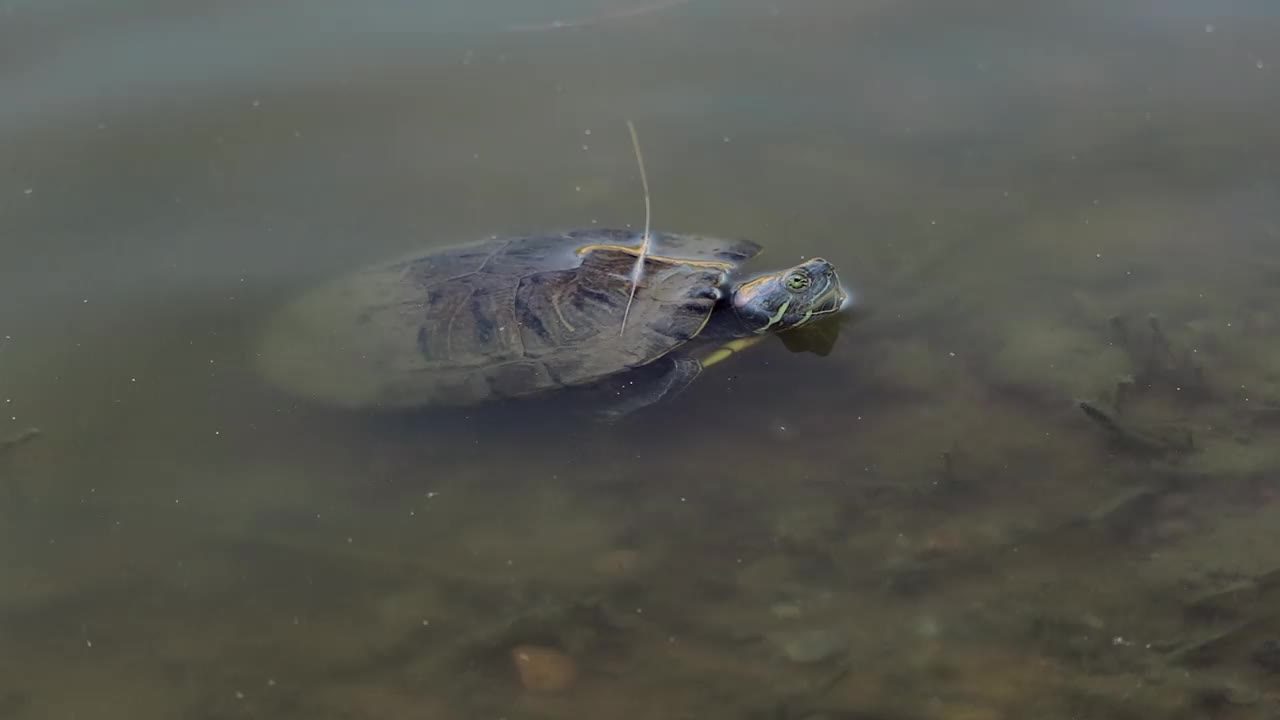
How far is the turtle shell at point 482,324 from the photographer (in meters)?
4.22

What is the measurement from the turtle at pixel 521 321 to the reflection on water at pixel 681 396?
193mm

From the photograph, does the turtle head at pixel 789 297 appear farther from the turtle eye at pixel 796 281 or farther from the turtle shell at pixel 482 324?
the turtle shell at pixel 482 324

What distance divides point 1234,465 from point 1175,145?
2541 millimetres

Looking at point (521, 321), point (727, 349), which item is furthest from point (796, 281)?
point (521, 321)

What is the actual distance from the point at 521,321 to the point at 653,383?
2.31 feet

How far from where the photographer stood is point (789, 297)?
4.57 m

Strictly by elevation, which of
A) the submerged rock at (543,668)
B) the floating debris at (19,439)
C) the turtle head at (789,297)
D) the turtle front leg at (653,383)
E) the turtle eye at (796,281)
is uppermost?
the turtle eye at (796,281)

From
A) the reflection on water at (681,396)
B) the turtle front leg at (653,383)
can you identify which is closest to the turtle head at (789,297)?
the reflection on water at (681,396)

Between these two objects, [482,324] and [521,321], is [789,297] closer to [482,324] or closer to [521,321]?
[521,321]

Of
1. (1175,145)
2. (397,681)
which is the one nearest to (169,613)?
(397,681)

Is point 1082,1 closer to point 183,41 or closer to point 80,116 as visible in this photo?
point 183,41

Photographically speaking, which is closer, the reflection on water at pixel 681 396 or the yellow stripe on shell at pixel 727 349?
the reflection on water at pixel 681 396

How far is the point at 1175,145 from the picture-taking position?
5.46 metres

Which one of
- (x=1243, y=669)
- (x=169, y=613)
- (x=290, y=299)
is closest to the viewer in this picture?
(x=1243, y=669)
